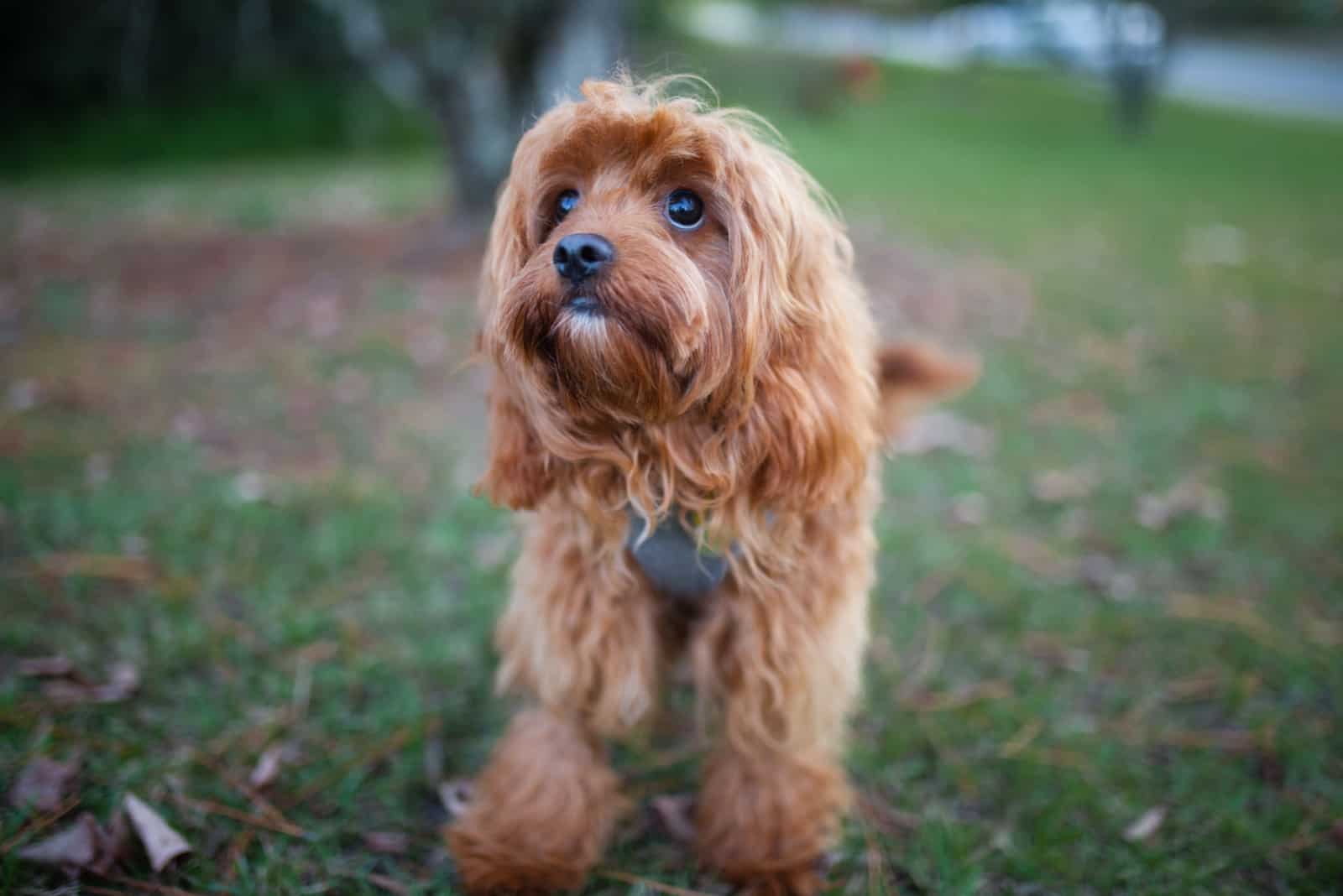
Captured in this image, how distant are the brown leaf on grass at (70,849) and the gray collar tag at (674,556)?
4.74 feet

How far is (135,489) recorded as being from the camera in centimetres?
Answer: 369

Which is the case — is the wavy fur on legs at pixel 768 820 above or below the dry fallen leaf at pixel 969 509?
below

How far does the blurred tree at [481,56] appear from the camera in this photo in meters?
5.77

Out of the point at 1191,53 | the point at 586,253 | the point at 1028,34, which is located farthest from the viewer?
the point at 1028,34

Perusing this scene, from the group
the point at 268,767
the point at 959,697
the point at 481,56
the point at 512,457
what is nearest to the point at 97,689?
the point at 268,767

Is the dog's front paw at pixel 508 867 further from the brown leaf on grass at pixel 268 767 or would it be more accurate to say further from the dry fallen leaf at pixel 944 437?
the dry fallen leaf at pixel 944 437

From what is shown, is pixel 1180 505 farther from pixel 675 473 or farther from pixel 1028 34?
pixel 1028 34

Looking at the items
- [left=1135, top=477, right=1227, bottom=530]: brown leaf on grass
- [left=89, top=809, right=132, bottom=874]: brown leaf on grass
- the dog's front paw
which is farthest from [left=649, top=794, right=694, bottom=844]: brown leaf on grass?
[left=1135, top=477, right=1227, bottom=530]: brown leaf on grass

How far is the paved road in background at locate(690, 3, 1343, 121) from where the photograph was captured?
19297 millimetres

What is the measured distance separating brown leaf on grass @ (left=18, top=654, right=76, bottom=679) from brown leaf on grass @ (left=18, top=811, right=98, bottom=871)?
686 mm

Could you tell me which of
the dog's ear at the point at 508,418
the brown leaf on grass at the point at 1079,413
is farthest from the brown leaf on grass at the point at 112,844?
the brown leaf on grass at the point at 1079,413

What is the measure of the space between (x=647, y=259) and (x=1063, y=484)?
3162 mm

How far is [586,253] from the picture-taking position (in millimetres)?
1583

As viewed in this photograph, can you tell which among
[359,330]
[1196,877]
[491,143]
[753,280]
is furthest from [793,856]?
[491,143]
